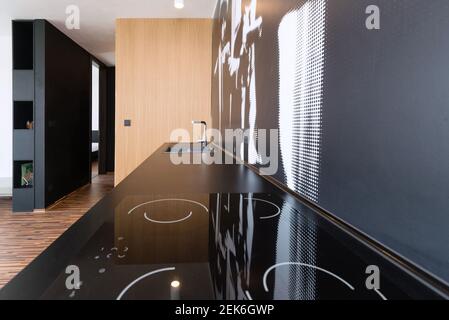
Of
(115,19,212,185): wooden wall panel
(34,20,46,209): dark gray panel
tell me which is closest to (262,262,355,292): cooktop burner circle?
(115,19,212,185): wooden wall panel

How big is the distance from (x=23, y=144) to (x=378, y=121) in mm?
4523

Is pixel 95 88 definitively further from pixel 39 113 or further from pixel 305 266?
pixel 305 266

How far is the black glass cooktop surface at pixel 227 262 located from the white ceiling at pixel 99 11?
131 inches

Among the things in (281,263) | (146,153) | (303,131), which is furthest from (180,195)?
(146,153)

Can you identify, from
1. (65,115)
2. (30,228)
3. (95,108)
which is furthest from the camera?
(95,108)

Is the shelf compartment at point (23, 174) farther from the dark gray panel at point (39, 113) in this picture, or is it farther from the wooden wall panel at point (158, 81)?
the wooden wall panel at point (158, 81)

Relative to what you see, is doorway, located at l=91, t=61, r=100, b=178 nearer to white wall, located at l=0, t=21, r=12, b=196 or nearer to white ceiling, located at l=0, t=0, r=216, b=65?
white wall, located at l=0, t=21, r=12, b=196

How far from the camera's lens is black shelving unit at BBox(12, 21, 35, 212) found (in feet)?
13.1

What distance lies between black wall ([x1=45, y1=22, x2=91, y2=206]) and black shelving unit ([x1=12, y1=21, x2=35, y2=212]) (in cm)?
19

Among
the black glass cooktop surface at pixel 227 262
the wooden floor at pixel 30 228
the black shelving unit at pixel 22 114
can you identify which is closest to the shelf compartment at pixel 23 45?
the black shelving unit at pixel 22 114

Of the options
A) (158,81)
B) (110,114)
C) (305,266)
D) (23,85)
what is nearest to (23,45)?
(23,85)

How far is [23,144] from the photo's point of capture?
407 centimetres

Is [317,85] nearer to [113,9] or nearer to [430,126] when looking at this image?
[430,126]

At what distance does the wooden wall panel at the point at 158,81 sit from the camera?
4047 mm
